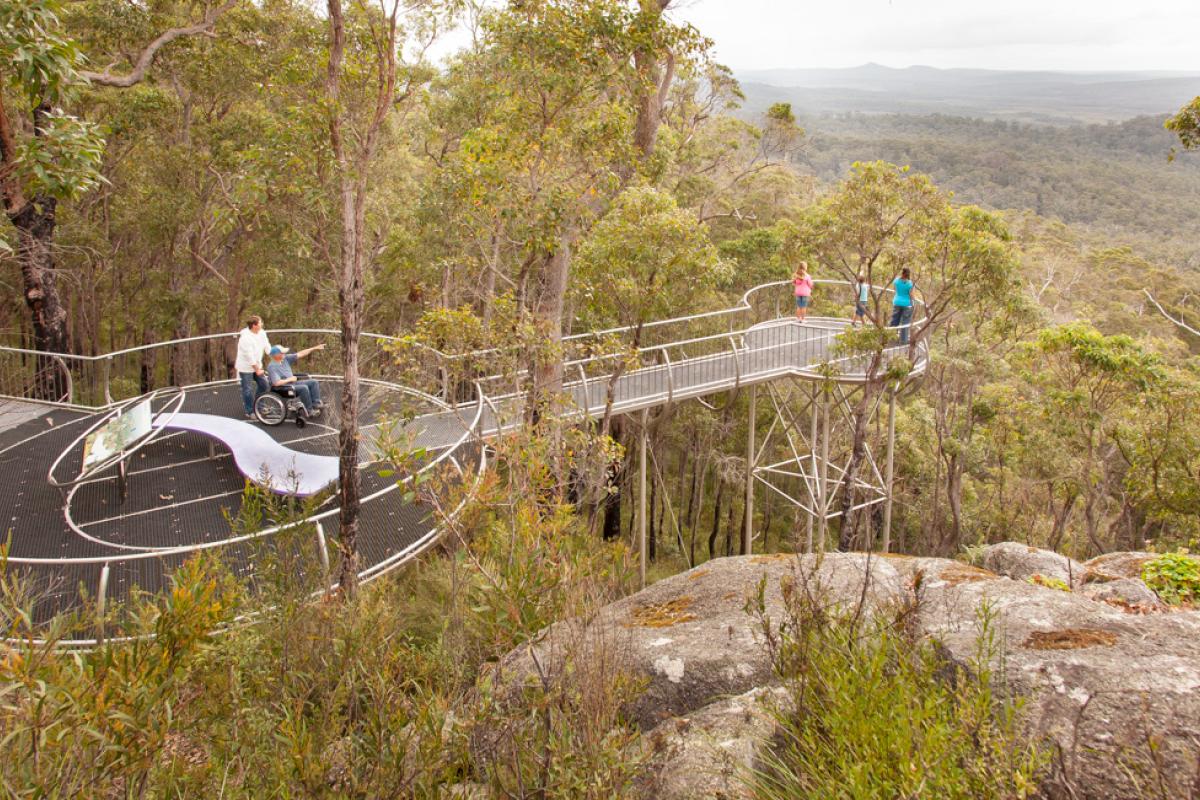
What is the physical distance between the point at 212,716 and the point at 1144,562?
727 cm

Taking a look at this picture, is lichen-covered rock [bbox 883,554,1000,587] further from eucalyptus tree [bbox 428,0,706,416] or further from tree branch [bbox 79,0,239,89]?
tree branch [bbox 79,0,239,89]

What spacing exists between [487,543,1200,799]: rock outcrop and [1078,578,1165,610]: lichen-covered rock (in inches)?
0.7

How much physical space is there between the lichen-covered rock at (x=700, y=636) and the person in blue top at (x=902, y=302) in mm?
8835

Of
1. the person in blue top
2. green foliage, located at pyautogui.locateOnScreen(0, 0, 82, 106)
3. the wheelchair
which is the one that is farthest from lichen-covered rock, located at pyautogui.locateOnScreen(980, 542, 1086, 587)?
the wheelchair

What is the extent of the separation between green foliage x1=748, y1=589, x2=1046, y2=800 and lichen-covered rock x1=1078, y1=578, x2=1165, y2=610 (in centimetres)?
263

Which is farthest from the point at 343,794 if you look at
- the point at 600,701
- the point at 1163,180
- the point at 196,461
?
the point at 1163,180

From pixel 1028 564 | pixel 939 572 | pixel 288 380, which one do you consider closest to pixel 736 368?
pixel 1028 564

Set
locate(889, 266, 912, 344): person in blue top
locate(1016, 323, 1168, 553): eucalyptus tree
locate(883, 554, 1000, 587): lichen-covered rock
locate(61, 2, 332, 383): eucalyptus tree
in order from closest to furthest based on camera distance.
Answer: locate(883, 554, 1000, 587): lichen-covered rock, locate(889, 266, 912, 344): person in blue top, locate(1016, 323, 1168, 553): eucalyptus tree, locate(61, 2, 332, 383): eucalyptus tree

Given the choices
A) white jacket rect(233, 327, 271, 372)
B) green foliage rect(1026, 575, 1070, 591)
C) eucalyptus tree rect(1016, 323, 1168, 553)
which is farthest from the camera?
eucalyptus tree rect(1016, 323, 1168, 553)

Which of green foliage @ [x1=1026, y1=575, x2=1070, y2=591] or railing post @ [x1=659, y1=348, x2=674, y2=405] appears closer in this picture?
green foliage @ [x1=1026, y1=575, x2=1070, y2=591]

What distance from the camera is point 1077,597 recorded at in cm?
435

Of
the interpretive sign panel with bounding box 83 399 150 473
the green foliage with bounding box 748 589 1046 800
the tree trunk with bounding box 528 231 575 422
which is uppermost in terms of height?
the tree trunk with bounding box 528 231 575 422

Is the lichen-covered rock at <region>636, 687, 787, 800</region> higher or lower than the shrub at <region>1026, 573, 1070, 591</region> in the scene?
higher

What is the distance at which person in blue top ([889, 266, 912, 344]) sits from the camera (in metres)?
13.4
